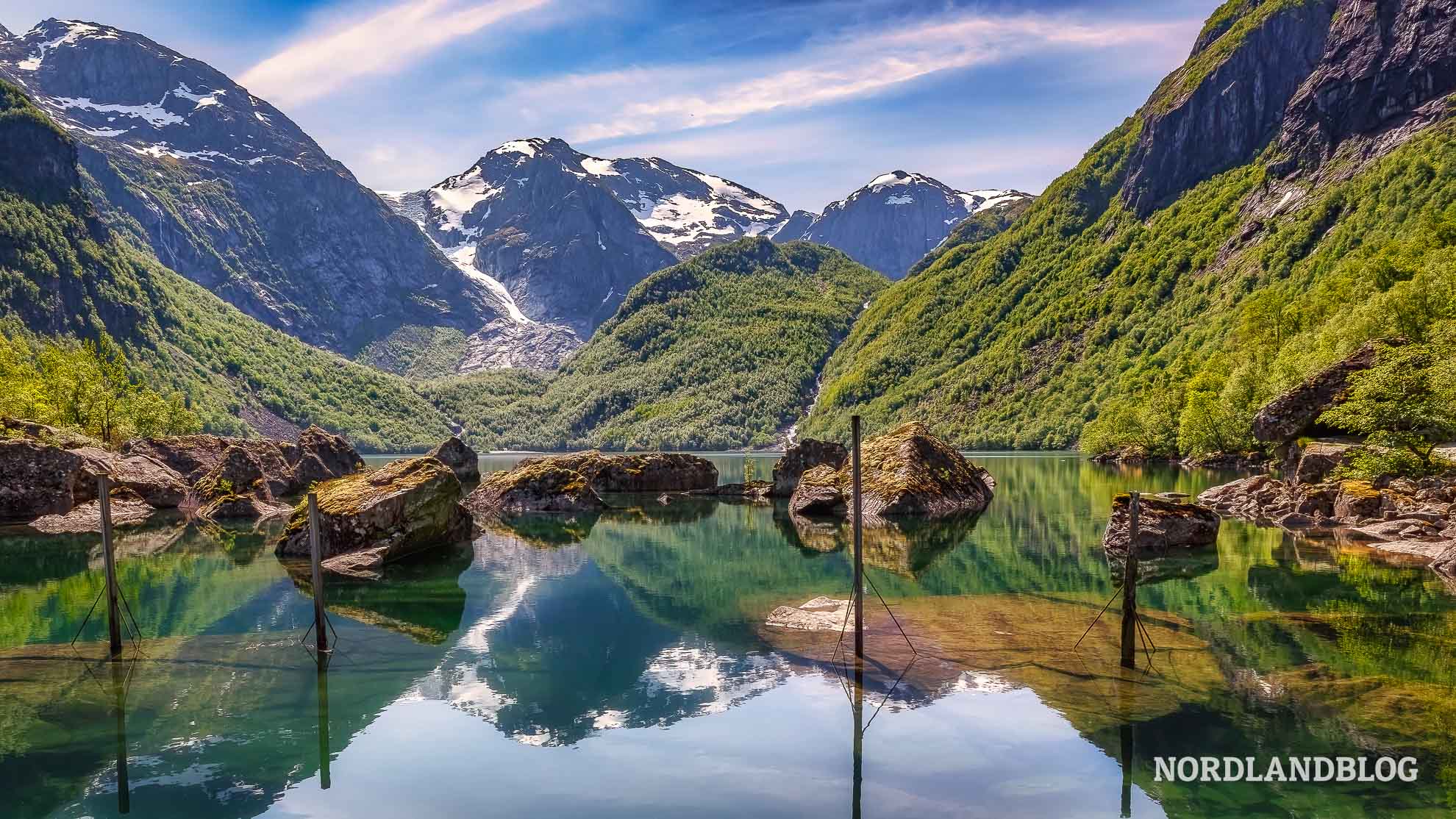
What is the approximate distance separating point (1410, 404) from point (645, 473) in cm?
5687

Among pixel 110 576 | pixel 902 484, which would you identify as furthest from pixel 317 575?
pixel 902 484

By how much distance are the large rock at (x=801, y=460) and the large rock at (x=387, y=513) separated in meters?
33.7

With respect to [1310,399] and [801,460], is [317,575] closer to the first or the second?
[1310,399]

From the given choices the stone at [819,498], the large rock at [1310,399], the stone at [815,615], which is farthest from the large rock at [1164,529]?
the stone at [819,498]

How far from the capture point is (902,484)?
181ft

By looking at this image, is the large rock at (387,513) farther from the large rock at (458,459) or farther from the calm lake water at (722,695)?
the large rock at (458,459)

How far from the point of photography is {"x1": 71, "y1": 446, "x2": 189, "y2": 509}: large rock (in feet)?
184

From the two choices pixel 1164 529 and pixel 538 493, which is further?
pixel 538 493

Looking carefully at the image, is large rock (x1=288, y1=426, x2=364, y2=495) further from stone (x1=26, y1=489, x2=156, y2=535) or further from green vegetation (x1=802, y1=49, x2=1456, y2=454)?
green vegetation (x1=802, y1=49, x2=1456, y2=454)

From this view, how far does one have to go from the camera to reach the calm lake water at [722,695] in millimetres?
14289

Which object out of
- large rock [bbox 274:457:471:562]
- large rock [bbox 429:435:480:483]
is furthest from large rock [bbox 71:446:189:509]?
large rock [bbox 429:435:480:483]

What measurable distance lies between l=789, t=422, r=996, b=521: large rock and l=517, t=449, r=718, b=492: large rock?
72.5ft

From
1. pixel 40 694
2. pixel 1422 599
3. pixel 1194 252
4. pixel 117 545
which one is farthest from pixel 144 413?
pixel 1194 252

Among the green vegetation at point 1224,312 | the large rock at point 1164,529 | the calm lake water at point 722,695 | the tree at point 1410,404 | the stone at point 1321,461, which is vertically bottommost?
the calm lake water at point 722,695
